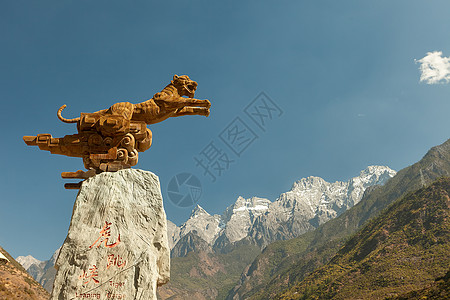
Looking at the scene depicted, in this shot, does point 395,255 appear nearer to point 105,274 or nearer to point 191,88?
point 191,88

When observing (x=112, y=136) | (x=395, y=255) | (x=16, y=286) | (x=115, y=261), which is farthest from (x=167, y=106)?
(x=395, y=255)

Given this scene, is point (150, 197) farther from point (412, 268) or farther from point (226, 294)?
point (226, 294)

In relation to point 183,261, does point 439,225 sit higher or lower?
lower

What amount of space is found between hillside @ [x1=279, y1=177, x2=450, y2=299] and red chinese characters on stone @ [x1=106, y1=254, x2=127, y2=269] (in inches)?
1823

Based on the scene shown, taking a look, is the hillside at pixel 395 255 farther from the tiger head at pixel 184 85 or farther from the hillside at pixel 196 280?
the hillside at pixel 196 280

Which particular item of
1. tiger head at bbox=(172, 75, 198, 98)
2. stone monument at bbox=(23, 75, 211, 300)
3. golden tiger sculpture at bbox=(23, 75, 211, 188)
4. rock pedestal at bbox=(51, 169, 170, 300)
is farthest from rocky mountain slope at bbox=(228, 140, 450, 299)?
rock pedestal at bbox=(51, 169, 170, 300)

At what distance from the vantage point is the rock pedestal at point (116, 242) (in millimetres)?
5422

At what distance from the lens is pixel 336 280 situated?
5941 cm

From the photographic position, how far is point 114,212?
5945mm

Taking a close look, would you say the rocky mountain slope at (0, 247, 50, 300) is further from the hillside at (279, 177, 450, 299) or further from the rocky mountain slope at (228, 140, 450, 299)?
the rocky mountain slope at (228, 140, 450, 299)

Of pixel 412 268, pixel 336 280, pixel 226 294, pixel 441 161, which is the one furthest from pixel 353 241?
pixel 226 294

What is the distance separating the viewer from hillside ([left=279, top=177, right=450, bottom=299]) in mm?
47625

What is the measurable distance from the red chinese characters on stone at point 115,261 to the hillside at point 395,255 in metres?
46.3

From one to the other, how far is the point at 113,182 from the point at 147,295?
2091 millimetres
